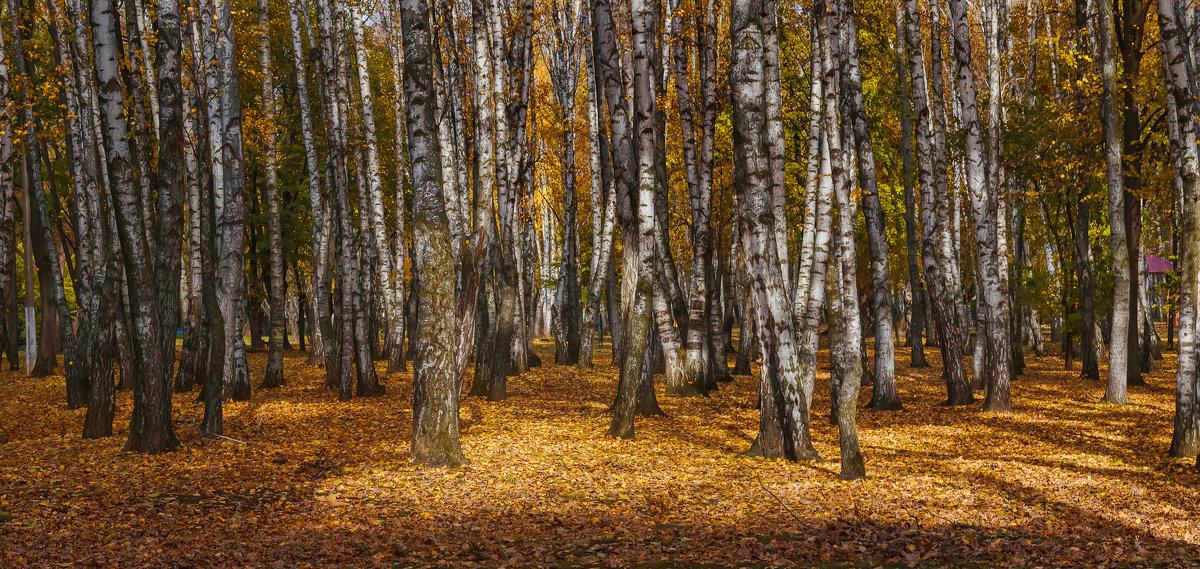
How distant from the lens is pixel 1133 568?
6102 millimetres

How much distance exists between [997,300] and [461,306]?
9249mm

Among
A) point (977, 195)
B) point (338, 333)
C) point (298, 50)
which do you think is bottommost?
point (338, 333)

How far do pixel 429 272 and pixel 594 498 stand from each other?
3.06 metres

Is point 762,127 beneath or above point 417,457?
above

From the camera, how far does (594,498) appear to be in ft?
27.1

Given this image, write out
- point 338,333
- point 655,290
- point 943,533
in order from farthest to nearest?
point 338,333
point 655,290
point 943,533

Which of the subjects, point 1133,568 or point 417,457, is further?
point 417,457

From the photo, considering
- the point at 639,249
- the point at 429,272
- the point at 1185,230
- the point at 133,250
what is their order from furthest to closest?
1. the point at 639,249
2. the point at 1185,230
3. the point at 133,250
4. the point at 429,272

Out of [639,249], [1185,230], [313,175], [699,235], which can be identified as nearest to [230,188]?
[639,249]

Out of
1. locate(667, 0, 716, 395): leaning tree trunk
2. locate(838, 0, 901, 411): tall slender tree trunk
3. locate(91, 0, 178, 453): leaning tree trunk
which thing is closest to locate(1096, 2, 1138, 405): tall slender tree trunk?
locate(838, 0, 901, 411): tall slender tree trunk

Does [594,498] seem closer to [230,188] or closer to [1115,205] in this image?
[230,188]

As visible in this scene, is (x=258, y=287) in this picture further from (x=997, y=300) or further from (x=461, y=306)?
(x=997, y=300)

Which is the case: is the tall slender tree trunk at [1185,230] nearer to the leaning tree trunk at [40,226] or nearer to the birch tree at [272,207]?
the birch tree at [272,207]

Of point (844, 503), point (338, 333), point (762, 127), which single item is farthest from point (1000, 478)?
point (338, 333)
